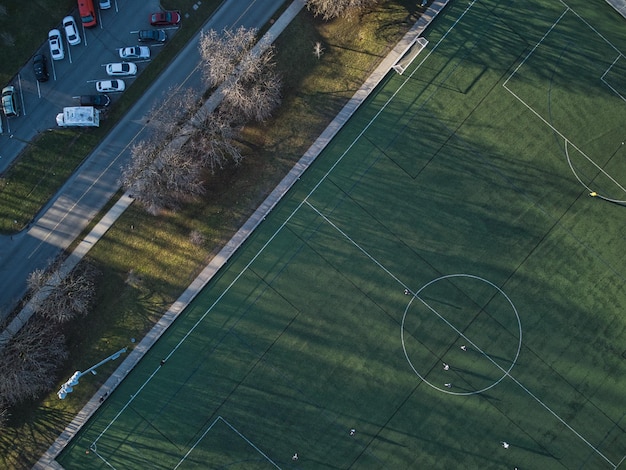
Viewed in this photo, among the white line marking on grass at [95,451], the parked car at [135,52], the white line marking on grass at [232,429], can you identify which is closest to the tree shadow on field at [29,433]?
the white line marking on grass at [95,451]

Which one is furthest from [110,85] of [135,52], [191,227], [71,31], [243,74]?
[191,227]

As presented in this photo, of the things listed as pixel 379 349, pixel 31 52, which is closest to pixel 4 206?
pixel 31 52

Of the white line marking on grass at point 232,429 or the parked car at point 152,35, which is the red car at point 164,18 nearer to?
the parked car at point 152,35

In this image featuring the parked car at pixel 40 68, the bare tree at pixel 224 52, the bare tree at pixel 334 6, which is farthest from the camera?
the parked car at pixel 40 68

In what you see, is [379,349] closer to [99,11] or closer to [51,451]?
[51,451]

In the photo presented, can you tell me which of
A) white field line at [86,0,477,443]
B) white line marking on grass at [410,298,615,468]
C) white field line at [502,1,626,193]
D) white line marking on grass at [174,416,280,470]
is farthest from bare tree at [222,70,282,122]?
white line marking on grass at [174,416,280,470]

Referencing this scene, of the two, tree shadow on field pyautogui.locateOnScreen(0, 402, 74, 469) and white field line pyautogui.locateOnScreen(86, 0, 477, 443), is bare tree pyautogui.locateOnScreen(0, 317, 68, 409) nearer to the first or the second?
tree shadow on field pyautogui.locateOnScreen(0, 402, 74, 469)

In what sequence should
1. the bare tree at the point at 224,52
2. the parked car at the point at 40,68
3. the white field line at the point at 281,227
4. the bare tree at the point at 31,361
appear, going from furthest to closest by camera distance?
1. the parked car at the point at 40,68
2. the white field line at the point at 281,227
3. the bare tree at the point at 224,52
4. the bare tree at the point at 31,361
